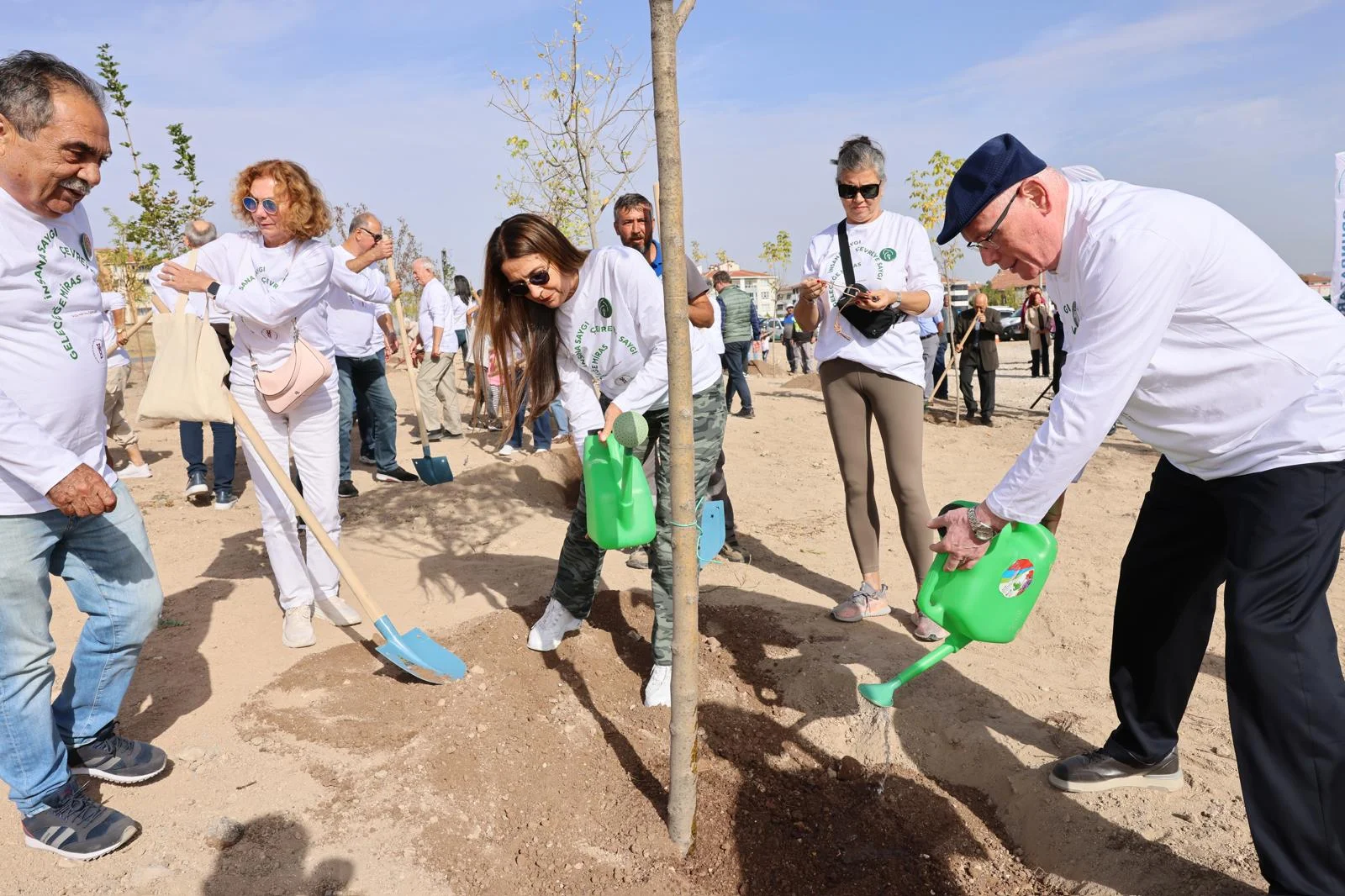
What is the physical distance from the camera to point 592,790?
269 centimetres

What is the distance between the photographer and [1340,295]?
5.54 meters

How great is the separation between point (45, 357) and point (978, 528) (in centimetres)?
249

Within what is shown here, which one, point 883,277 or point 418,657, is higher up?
point 883,277

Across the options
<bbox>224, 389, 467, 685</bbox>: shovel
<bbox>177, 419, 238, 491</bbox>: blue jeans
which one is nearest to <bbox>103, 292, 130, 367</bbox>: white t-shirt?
<bbox>224, 389, 467, 685</bbox>: shovel

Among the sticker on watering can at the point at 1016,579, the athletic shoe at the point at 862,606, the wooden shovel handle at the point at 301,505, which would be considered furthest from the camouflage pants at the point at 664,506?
the sticker on watering can at the point at 1016,579

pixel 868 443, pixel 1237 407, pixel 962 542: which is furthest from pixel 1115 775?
pixel 868 443

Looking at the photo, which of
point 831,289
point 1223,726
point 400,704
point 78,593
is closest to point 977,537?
point 1223,726

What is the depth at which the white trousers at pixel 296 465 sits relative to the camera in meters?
3.57

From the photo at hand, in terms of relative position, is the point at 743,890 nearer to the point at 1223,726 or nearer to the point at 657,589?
the point at 657,589

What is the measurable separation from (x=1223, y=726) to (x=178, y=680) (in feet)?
13.0

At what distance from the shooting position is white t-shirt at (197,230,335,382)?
3.29 m

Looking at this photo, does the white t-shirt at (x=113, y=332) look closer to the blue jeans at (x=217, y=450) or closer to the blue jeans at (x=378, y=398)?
the blue jeans at (x=217, y=450)

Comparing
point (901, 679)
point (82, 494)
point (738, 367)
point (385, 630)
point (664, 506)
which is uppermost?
point (82, 494)

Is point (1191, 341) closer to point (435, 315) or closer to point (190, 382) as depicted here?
point (190, 382)
